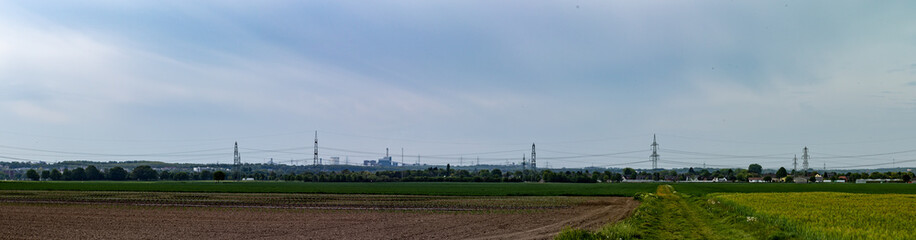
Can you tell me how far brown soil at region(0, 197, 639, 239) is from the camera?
28.5m

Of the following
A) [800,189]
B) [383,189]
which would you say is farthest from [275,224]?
[800,189]

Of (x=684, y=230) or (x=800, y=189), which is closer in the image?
(x=684, y=230)

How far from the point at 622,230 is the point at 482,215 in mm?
17750

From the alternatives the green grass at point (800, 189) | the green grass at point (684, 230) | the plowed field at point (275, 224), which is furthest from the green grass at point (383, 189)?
the green grass at point (684, 230)

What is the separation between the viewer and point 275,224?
34.1m

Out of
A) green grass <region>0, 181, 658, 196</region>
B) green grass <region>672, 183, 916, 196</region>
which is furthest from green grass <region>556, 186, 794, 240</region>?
green grass <region>672, 183, 916, 196</region>

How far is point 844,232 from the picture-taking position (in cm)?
2155

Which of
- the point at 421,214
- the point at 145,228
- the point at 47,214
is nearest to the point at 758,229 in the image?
the point at 421,214

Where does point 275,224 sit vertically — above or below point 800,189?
above

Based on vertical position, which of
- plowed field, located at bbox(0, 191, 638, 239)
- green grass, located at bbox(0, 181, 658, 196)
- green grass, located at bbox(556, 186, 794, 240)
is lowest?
green grass, located at bbox(0, 181, 658, 196)

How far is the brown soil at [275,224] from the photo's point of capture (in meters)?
28.5

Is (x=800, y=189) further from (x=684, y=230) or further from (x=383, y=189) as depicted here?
(x=684, y=230)

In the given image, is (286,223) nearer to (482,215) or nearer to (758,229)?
(482,215)

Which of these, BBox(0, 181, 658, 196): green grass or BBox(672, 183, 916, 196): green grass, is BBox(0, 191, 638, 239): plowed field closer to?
BBox(0, 181, 658, 196): green grass
